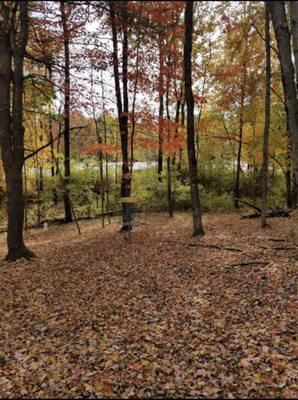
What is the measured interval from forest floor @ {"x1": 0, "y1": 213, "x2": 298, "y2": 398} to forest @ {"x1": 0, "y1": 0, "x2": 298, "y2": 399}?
0.02 metres

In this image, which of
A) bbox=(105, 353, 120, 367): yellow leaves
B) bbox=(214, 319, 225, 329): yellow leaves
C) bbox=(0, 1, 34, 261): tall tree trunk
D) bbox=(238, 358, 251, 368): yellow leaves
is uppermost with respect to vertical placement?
bbox=(0, 1, 34, 261): tall tree trunk

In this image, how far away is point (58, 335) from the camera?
475 centimetres

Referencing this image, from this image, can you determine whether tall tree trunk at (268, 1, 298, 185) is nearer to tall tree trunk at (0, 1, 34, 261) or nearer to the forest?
the forest

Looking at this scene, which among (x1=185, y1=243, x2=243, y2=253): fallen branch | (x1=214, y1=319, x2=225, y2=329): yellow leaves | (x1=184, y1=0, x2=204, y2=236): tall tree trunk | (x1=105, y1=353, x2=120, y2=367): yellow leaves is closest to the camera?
(x1=105, y1=353, x2=120, y2=367): yellow leaves

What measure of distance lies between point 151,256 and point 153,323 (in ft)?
11.0

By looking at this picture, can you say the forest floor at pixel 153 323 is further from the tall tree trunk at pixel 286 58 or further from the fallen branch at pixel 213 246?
the tall tree trunk at pixel 286 58

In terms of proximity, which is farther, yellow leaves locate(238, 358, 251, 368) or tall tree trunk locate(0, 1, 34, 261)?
tall tree trunk locate(0, 1, 34, 261)

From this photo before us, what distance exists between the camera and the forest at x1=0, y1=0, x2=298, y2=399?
378 cm

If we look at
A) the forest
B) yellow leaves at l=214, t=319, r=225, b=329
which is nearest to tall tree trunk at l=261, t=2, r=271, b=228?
the forest

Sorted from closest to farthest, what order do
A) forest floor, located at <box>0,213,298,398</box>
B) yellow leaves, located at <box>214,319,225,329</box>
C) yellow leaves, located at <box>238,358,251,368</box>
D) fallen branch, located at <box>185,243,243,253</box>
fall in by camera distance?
forest floor, located at <box>0,213,298,398</box> → yellow leaves, located at <box>238,358,251,368</box> → yellow leaves, located at <box>214,319,225,329</box> → fallen branch, located at <box>185,243,243,253</box>

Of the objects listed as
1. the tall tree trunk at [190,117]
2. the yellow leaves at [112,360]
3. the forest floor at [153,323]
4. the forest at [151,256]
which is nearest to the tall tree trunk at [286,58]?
the forest at [151,256]

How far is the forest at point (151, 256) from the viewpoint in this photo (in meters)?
3.78

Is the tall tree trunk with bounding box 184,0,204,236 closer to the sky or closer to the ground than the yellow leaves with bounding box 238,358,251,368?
closer to the sky

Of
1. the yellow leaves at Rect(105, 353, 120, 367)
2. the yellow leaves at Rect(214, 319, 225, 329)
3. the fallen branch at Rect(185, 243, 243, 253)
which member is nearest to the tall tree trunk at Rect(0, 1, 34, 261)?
the fallen branch at Rect(185, 243, 243, 253)
